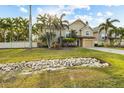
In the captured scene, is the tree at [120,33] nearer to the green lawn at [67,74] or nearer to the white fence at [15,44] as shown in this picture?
the green lawn at [67,74]

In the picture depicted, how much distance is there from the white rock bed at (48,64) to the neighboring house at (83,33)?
353mm

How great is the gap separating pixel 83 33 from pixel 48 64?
33.8 inches

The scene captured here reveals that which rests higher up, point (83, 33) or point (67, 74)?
point (83, 33)

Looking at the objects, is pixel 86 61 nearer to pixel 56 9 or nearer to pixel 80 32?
pixel 80 32

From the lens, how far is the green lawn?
4.97 metres

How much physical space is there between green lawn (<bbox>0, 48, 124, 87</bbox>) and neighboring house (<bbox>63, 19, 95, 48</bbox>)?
14 centimetres

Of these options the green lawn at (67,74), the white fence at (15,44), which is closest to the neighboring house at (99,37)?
the green lawn at (67,74)

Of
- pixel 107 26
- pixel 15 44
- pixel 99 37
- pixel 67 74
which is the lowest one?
pixel 67 74

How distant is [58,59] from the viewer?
5344mm

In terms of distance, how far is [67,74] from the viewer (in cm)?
514

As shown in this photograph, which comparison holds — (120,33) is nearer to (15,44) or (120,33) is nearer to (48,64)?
(48,64)

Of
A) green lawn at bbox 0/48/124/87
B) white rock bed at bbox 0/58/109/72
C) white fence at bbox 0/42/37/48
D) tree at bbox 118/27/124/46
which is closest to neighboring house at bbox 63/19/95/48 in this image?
green lawn at bbox 0/48/124/87

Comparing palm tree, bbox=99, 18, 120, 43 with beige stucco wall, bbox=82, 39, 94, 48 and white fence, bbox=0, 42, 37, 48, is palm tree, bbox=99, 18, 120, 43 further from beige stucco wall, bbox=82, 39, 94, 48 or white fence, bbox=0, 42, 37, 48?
white fence, bbox=0, 42, 37, 48

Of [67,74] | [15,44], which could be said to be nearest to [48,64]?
[67,74]
